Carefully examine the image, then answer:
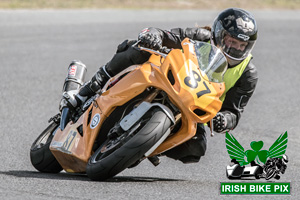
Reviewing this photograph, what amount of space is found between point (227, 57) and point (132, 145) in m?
1.27

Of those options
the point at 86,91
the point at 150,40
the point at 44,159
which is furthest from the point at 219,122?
the point at 44,159

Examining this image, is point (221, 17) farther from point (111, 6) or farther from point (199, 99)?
point (111, 6)

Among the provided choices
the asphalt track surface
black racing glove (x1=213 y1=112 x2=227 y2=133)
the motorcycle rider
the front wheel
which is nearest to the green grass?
the asphalt track surface

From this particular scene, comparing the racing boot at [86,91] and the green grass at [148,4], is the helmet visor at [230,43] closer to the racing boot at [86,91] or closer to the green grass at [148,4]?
the racing boot at [86,91]

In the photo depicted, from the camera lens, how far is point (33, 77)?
1108cm

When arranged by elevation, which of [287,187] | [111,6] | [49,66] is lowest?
[111,6]

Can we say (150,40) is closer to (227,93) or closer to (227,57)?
(227,57)

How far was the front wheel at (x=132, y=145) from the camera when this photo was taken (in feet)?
16.7

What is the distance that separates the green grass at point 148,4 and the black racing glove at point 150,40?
11553 mm

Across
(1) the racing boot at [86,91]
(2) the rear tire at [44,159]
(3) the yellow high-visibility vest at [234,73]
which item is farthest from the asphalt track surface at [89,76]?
(3) the yellow high-visibility vest at [234,73]

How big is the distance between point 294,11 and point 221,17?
15.9 m

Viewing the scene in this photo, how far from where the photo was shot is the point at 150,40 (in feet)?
18.8

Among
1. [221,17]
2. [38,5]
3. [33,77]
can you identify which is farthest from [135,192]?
[38,5]

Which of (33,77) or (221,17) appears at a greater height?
(221,17)
